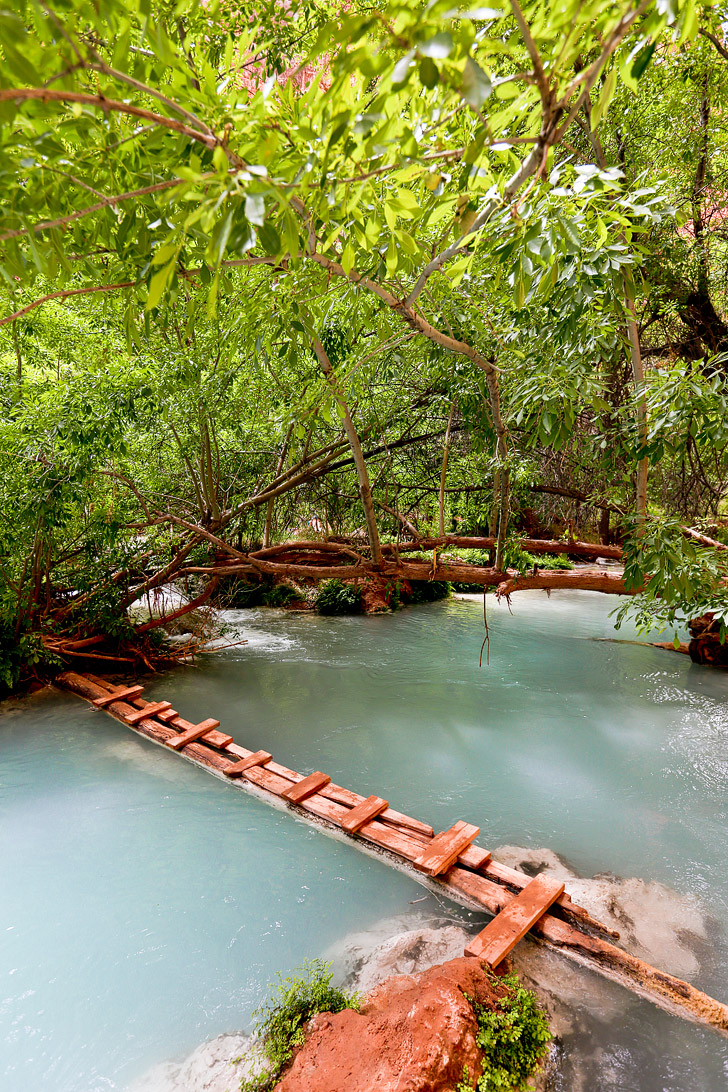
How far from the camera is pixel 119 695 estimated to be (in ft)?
15.5

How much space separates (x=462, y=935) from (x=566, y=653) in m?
4.85

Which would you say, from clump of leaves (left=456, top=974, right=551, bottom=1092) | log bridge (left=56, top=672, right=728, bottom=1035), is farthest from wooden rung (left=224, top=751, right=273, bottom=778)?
clump of leaves (left=456, top=974, right=551, bottom=1092)

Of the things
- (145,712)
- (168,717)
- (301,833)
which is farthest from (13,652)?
A: (301,833)

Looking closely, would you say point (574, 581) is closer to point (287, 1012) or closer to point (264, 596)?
point (287, 1012)

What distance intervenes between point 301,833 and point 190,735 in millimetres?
1309

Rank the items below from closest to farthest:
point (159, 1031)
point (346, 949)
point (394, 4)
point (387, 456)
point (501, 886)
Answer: point (394, 4), point (159, 1031), point (346, 949), point (501, 886), point (387, 456)

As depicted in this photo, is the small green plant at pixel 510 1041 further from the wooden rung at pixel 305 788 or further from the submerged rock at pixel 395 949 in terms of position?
the wooden rung at pixel 305 788

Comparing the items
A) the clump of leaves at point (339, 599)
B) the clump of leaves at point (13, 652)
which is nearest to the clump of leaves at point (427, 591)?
the clump of leaves at point (339, 599)

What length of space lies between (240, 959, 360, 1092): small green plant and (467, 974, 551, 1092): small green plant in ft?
1.44

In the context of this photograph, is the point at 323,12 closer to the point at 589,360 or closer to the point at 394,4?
the point at 589,360

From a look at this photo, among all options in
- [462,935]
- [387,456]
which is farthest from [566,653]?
[462,935]

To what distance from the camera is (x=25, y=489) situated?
389 cm

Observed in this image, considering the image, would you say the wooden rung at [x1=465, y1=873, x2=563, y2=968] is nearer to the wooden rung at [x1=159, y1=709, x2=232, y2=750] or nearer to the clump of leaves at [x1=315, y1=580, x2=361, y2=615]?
the wooden rung at [x1=159, y1=709, x2=232, y2=750]

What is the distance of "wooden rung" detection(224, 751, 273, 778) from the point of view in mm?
3610
